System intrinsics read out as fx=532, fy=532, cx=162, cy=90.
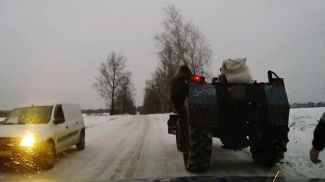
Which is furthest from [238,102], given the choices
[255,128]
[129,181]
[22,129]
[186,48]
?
[186,48]

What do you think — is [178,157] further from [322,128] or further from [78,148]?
[322,128]

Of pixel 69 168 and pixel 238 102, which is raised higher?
pixel 238 102

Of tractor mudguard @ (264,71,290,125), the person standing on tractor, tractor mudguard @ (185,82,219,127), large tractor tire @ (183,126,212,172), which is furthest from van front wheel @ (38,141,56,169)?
the person standing on tractor

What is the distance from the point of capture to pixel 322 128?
5.18 meters

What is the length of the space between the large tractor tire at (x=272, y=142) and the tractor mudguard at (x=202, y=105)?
1.23 meters

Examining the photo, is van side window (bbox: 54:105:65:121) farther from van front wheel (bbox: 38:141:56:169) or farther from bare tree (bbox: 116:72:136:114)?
bare tree (bbox: 116:72:136:114)

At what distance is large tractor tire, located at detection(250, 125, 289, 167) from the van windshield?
5743 millimetres

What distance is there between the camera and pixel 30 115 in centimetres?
1439

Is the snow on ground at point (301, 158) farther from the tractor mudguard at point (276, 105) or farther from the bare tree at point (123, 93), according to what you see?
the bare tree at point (123, 93)

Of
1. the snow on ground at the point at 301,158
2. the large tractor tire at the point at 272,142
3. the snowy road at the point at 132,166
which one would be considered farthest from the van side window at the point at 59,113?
the snow on ground at the point at 301,158

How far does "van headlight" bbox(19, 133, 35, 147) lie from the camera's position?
1222 cm

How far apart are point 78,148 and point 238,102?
7308mm

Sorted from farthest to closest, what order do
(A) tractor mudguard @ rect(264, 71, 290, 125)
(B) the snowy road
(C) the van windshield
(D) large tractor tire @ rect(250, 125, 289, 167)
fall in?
(C) the van windshield
(D) large tractor tire @ rect(250, 125, 289, 167)
(A) tractor mudguard @ rect(264, 71, 290, 125)
(B) the snowy road

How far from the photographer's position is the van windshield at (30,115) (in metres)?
14.0
